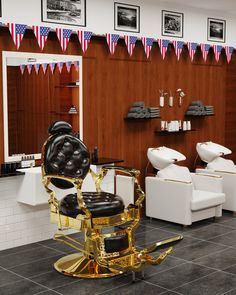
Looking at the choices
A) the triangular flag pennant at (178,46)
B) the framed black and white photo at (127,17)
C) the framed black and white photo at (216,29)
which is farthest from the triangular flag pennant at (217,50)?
the framed black and white photo at (127,17)

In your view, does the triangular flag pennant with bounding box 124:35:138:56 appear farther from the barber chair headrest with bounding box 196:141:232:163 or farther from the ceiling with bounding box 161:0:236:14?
the barber chair headrest with bounding box 196:141:232:163

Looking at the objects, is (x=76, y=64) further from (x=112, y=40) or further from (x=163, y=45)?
(x=163, y=45)

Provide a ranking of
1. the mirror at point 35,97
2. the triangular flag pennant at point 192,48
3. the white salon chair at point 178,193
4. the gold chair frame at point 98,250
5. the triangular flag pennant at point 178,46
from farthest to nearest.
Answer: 1. the triangular flag pennant at point 192,48
2. the triangular flag pennant at point 178,46
3. the white salon chair at point 178,193
4. the mirror at point 35,97
5. the gold chair frame at point 98,250

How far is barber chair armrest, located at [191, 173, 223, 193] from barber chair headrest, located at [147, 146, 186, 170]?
39 centimetres

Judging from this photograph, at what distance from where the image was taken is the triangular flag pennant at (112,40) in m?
5.79

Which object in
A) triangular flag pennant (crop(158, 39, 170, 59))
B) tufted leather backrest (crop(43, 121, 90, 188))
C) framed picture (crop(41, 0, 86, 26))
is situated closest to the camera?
tufted leather backrest (crop(43, 121, 90, 188))

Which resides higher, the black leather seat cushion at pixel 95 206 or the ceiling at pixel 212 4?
the ceiling at pixel 212 4

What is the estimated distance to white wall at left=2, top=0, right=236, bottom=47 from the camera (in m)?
4.91

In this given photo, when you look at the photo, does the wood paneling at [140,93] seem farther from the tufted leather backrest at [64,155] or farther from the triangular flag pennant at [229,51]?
the tufted leather backrest at [64,155]

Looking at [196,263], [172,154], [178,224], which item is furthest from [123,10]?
[196,263]

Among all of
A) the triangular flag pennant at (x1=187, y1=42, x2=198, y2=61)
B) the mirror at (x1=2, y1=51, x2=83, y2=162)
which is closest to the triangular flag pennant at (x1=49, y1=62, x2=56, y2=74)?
the mirror at (x1=2, y1=51, x2=83, y2=162)

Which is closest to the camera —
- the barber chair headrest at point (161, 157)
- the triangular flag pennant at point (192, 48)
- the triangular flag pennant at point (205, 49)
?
the barber chair headrest at point (161, 157)

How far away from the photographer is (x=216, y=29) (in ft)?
23.3

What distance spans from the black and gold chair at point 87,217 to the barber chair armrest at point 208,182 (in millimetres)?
1983
